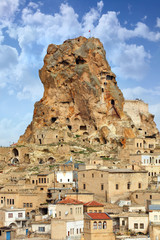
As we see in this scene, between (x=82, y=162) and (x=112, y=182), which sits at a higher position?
(x=82, y=162)

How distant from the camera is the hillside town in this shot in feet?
181

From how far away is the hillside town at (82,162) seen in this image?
2173 inches

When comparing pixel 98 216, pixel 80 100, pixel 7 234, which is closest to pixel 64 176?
pixel 7 234

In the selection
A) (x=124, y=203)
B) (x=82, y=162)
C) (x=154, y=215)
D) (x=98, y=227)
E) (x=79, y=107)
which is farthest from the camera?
(x=79, y=107)

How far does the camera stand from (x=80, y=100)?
4085 inches

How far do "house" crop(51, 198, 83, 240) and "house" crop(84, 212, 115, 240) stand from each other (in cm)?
232

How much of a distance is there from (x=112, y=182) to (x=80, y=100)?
38.7 meters

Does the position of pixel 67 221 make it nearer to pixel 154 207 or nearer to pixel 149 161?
pixel 154 207

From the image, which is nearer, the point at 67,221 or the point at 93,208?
the point at 67,221

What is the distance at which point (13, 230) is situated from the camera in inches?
2222

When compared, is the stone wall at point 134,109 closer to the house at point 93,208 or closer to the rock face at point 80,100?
the rock face at point 80,100

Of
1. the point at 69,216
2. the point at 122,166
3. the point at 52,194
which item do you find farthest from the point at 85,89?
the point at 69,216

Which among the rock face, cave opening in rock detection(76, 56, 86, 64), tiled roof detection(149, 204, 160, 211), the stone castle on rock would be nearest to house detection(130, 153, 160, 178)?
the stone castle on rock

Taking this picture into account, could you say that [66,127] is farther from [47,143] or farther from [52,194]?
[52,194]
